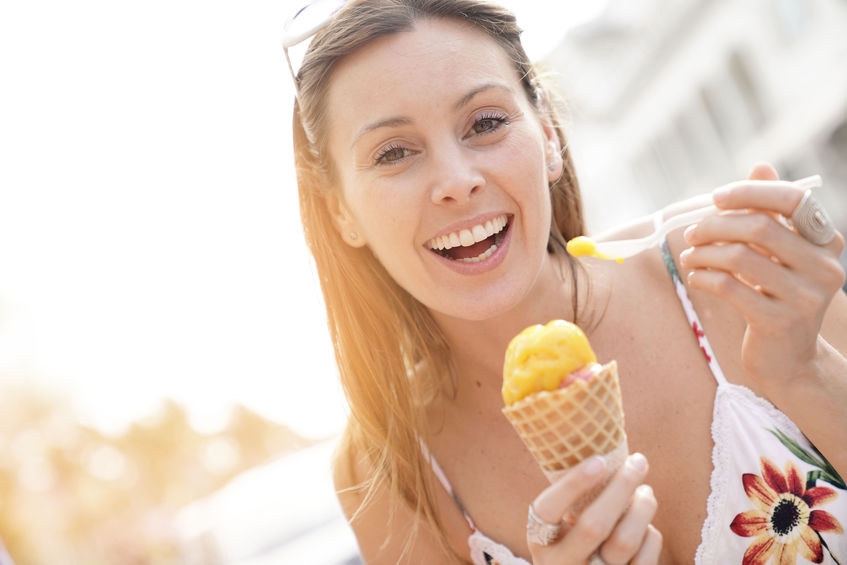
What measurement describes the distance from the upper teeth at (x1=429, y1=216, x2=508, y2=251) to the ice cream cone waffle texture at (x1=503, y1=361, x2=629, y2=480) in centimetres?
68

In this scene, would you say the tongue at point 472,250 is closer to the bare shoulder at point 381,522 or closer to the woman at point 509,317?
the woman at point 509,317

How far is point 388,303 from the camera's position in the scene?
3.23 meters

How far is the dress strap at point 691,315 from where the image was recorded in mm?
2568

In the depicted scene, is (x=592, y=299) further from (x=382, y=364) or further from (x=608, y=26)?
(x=608, y=26)

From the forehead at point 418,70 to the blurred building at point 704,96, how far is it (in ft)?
45.5

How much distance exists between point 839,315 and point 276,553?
7199 millimetres

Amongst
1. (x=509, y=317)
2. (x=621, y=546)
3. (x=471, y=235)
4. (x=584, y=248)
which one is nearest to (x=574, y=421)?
(x=621, y=546)

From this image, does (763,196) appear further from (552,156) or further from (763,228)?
(552,156)

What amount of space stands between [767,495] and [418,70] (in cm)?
174

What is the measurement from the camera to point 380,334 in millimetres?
3184

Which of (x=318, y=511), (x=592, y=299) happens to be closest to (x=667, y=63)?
(x=318, y=511)

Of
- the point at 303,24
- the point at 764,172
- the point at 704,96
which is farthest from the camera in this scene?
the point at 704,96

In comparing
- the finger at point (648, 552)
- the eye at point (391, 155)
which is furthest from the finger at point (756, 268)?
the eye at point (391, 155)

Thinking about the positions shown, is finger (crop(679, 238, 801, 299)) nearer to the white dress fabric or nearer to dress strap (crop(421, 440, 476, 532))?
the white dress fabric
